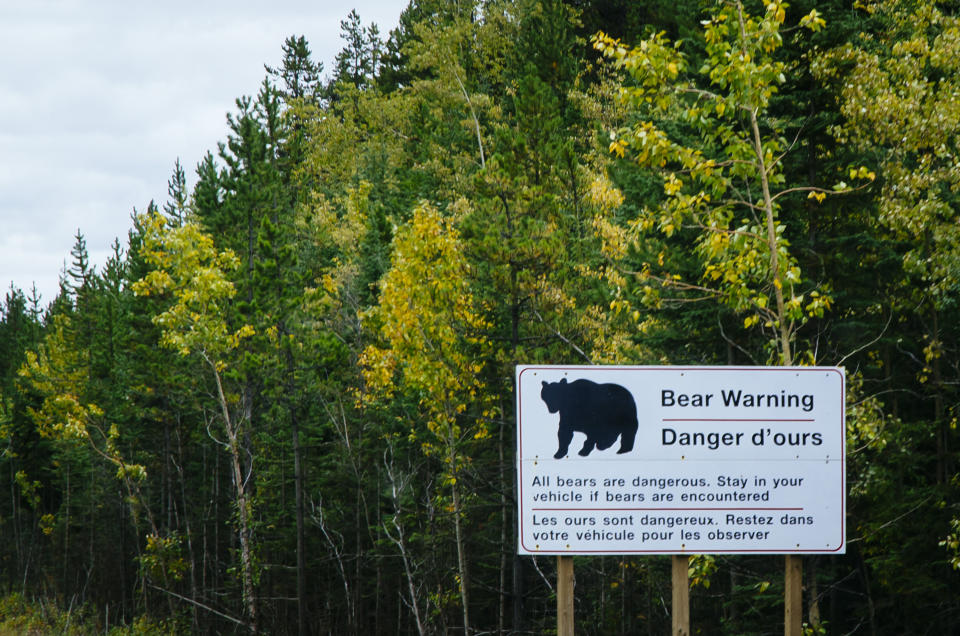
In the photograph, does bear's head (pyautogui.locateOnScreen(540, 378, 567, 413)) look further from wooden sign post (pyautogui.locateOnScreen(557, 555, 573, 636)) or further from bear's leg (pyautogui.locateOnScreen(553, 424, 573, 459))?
wooden sign post (pyautogui.locateOnScreen(557, 555, 573, 636))

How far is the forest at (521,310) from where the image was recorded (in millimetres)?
8477

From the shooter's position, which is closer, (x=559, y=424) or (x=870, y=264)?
(x=559, y=424)

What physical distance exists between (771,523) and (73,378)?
38019mm

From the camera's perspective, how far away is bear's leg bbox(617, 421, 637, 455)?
461 cm

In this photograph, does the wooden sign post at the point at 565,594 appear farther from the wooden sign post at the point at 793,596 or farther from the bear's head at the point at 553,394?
the wooden sign post at the point at 793,596

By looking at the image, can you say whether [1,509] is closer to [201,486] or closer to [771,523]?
[201,486]

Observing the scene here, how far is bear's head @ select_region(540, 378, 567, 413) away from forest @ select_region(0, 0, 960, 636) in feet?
5.26

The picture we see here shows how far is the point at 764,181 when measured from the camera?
5859mm

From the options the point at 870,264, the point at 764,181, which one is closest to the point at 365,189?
the point at 870,264

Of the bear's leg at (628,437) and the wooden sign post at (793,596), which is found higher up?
the bear's leg at (628,437)

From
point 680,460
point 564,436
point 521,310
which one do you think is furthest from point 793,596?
point 521,310

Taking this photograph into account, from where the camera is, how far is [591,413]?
15.2 feet

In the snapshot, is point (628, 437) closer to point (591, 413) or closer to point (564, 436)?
point (591, 413)

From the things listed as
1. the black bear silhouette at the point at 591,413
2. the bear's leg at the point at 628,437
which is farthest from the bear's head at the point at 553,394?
the bear's leg at the point at 628,437
